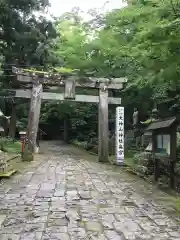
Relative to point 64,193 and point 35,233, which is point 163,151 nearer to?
point 64,193

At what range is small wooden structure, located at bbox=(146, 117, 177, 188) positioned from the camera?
780cm

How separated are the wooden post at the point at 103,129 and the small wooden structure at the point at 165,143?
6.70 m

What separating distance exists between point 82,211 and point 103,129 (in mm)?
10668

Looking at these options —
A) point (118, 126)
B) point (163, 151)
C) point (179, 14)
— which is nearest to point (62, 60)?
point (118, 126)

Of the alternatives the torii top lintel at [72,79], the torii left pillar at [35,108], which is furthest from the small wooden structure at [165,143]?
the torii left pillar at [35,108]

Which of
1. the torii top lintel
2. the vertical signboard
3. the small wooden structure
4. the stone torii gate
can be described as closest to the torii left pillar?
the stone torii gate

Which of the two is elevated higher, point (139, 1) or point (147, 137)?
point (139, 1)

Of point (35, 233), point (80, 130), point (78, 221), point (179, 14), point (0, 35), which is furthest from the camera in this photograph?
point (80, 130)

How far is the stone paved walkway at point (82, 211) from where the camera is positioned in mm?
4512

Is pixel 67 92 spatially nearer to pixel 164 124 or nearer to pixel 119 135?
pixel 119 135

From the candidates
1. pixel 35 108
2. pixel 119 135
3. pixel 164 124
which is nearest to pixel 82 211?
pixel 164 124

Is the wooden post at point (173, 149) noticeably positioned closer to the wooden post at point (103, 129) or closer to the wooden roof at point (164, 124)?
the wooden roof at point (164, 124)

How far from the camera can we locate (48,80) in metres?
16.3

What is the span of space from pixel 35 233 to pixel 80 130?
94.3 ft
